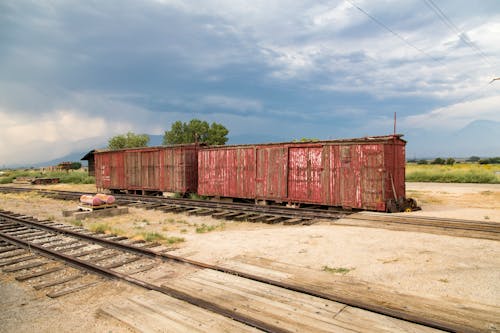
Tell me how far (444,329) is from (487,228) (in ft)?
23.8

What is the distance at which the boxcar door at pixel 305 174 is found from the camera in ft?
48.2

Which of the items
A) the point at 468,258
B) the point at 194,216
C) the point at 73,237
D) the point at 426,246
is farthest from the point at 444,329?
the point at 194,216

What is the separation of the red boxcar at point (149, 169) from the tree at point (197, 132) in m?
51.6

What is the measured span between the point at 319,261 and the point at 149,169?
60.3 ft

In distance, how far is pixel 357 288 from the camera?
206 inches

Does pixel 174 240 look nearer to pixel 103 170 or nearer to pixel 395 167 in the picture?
pixel 395 167

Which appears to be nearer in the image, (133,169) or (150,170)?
(150,170)

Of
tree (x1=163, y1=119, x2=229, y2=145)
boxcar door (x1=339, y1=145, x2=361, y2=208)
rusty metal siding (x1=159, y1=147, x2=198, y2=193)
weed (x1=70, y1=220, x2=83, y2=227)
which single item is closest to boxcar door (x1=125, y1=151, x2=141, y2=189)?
rusty metal siding (x1=159, y1=147, x2=198, y2=193)

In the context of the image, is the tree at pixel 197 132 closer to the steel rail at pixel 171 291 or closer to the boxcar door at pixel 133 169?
the boxcar door at pixel 133 169

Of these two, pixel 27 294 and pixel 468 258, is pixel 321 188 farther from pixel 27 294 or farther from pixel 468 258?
pixel 27 294

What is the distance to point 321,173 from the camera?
1459 centimetres

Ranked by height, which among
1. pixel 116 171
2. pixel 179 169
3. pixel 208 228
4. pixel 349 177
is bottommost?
pixel 208 228

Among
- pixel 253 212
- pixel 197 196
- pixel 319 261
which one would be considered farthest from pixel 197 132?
pixel 319 261

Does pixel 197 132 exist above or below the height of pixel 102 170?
above
